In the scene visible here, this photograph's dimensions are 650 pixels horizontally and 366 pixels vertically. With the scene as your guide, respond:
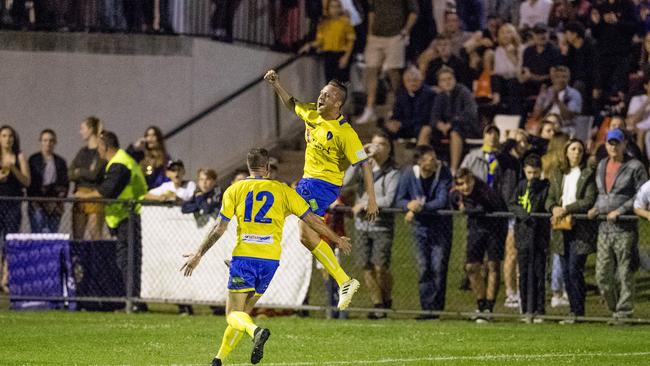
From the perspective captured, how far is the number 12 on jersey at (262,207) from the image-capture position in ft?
43.4

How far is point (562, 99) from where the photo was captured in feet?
78.7

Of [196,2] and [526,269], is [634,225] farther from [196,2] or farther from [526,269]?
[196,2]

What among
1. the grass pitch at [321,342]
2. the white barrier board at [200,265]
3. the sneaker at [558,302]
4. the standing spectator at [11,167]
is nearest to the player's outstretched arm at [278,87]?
the grass pitch at [321,342]

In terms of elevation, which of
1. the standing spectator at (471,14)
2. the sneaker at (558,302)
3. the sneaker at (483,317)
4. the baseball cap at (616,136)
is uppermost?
the standing spectator at (471,14)

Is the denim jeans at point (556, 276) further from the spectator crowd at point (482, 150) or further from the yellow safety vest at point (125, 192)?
the yellow safety vest at point (125, 192)

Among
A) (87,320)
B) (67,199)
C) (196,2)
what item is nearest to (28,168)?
(67,199)

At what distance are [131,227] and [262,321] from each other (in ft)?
Result: 7.93

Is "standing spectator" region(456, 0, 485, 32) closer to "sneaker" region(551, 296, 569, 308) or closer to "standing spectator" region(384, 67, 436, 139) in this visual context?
"standing spectator" region(384, 67, 436, 139)

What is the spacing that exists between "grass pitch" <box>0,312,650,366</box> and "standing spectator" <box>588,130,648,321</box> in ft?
1.60

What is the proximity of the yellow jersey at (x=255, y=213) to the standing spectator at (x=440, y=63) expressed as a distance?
12408mm

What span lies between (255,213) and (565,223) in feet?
20.7

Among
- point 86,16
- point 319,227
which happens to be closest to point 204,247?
point 319,227

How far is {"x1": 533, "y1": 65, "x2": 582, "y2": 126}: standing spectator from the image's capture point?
78.4ft

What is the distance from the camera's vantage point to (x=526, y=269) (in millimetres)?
18797
